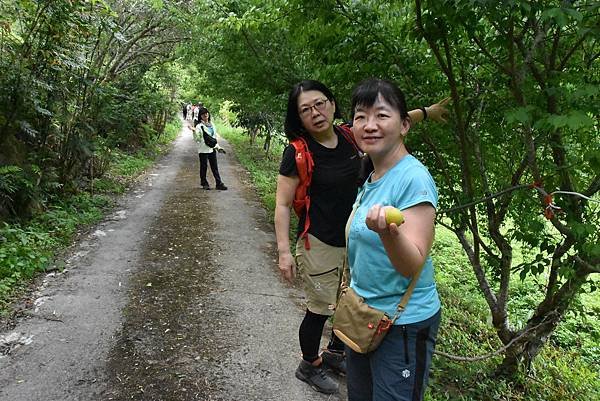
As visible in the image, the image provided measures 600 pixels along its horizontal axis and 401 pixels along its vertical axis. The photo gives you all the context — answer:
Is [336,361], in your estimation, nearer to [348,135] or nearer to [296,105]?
[348,135]

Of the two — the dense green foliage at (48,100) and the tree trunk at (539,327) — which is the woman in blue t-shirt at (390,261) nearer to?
the tree trunk at (539,327)

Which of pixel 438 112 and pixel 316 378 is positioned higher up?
pixel 438 112

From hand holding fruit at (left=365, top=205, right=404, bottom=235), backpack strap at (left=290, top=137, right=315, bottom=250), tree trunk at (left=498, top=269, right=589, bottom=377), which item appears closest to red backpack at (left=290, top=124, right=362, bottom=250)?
backpack strap at (left=290, top=137, right=315, bottom=250)

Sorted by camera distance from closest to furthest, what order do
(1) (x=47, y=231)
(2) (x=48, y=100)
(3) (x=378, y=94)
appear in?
(3) (x=378, y=94)
(1) (x=47, y=231)
(2) (x=48, y=100)

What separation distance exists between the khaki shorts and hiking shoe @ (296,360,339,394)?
Answer: 512mm

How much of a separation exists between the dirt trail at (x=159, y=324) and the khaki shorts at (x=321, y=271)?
0.70m

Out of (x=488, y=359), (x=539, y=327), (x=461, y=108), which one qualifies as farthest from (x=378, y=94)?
(x=488, y=359)

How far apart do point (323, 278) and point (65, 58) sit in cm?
548

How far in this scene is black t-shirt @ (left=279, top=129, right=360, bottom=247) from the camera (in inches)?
110

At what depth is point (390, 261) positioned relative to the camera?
1.64m

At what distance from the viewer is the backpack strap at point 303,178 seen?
2721 mm

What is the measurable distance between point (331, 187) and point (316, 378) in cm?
134

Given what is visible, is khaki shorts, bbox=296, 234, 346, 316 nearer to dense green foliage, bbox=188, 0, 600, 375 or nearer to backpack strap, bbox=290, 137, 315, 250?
backpack strap, bbox=290, 137, 315, 250

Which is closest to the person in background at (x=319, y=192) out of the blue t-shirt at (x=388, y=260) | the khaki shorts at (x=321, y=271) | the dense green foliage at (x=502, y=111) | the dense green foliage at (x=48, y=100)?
the khaki shorts at (x=321, y=271)
